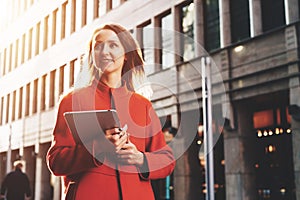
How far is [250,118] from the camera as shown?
1361cm

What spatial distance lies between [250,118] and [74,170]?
11235mm

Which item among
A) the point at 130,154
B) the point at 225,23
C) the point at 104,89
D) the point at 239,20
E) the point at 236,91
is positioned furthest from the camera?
the point at 225,23

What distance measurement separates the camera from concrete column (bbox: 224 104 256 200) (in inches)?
512

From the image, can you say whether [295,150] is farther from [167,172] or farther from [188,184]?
[167,172]

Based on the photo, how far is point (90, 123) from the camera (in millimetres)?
2695

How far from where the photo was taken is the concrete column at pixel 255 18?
12617 mm

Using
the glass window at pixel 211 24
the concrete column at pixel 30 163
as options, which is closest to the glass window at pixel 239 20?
the glass window at pixel 211 24

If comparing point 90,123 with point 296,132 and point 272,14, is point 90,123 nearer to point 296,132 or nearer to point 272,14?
point 296,132

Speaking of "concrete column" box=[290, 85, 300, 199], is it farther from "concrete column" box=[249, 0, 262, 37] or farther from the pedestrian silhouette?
the pedestrian silhouette

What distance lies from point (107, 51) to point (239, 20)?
11.0 metres

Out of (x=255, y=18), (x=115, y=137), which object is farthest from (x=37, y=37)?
(x=255, y=18)

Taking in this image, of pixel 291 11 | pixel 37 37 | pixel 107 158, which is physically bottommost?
pixel 107 158

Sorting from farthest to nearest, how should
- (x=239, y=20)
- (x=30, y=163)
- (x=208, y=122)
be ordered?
1. (x=30, y=163)
2. (x=239, y=20)
3. (x=208, y=122)

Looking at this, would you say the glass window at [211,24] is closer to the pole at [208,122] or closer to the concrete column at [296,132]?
the pole at [208,122]
